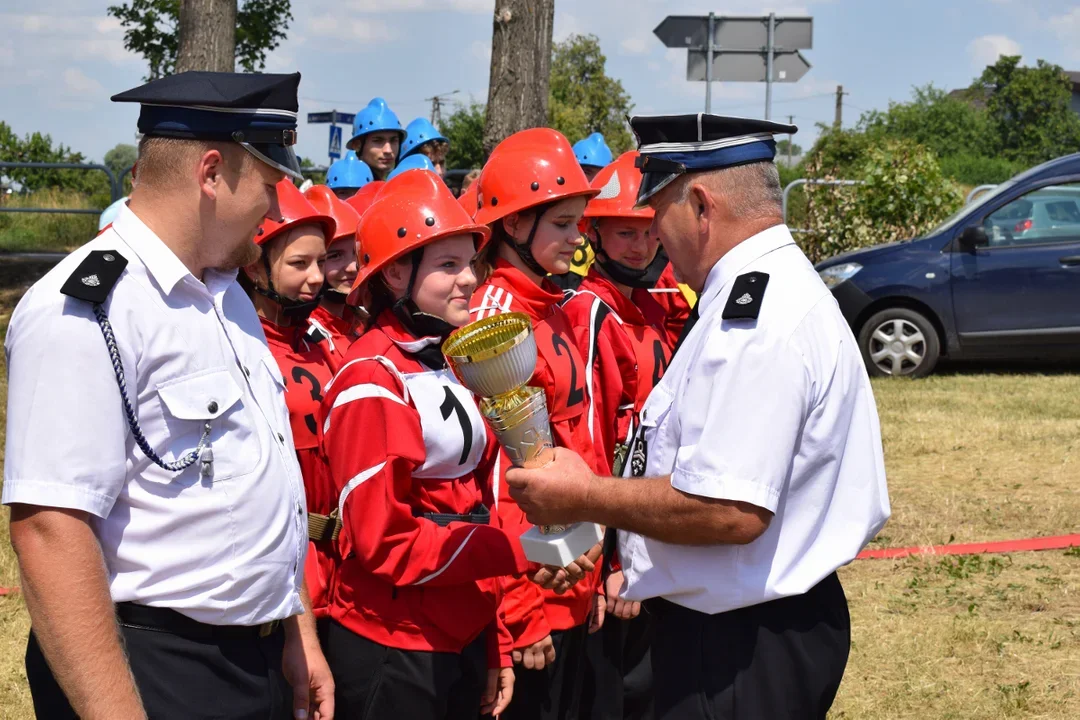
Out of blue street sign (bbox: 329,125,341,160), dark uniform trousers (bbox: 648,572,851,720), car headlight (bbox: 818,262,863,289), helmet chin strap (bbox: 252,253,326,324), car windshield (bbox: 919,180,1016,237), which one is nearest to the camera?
dark uniform trousers (bbox: 648,572,851,720)

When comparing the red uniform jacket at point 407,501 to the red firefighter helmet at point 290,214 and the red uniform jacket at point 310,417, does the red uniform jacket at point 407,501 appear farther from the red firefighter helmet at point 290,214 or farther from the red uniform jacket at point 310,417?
the red firefighter helmet at point 290,214

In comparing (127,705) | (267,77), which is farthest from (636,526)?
(267,77)

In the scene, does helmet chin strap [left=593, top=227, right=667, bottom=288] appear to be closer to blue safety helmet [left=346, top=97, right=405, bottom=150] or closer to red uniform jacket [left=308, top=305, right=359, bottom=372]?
red uniform jacket [left=308, top=305, right=359, bottom=372]

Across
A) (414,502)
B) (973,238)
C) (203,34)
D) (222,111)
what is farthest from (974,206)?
(222,111)

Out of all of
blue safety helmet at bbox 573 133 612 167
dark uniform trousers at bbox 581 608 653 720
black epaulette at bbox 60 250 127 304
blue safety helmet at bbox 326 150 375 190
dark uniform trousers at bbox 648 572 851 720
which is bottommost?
dark uniform trousers at bbox 581 608 653 720

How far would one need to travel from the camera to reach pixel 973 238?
1175 centimetres

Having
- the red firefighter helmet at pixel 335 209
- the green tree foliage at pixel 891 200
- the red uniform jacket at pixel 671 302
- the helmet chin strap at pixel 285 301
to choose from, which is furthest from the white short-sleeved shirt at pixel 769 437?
the green tree foliage at pixel 891 200

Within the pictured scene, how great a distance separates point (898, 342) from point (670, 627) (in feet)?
32.3

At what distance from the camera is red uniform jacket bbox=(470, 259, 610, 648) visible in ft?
12.0

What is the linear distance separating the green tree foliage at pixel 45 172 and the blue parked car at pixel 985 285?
11620 mm

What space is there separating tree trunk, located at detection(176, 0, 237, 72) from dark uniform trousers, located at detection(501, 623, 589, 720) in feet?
26.4

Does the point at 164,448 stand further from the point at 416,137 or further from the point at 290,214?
→ the point at 416,137

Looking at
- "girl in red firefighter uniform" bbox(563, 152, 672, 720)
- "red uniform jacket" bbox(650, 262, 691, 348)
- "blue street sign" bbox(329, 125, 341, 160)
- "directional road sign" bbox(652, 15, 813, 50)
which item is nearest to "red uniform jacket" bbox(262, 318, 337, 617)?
"girl in red firefighter uniform" bbox(563, 152, 672, 720)

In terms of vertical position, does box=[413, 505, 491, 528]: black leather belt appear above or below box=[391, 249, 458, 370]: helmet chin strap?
below
